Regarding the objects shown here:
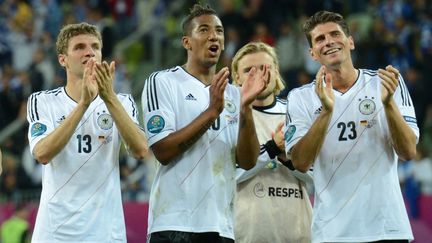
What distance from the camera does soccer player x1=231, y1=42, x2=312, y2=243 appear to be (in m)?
7.89

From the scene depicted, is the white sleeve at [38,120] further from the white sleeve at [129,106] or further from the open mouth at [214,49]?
the open mouth at [214,49]

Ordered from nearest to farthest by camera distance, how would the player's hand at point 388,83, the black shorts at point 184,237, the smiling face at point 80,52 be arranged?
the player's hand at point 388,83 < the black shorts at point 184,237 < the smiling face at point 80,52

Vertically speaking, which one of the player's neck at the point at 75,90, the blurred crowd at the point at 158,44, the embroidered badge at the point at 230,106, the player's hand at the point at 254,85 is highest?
the blurred crowd at the point at 158,44

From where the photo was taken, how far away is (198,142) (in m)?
7.16

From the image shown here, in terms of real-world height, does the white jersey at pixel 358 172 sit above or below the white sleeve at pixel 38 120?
below

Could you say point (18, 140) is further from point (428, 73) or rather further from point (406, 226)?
point (406, 226)

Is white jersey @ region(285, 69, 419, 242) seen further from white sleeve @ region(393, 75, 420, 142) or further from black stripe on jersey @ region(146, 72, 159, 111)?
black stripe on jersey @ region(146, 72, 159, 111)

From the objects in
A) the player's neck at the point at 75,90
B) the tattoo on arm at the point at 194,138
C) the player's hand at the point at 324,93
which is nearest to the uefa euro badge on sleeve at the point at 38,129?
the player's neck at the point at 75,90

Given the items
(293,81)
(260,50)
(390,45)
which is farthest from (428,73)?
(260,50)

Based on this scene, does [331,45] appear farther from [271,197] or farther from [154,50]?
[154,50]

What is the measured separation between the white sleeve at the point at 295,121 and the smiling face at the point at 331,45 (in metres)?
0.32

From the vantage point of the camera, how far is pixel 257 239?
7.88 m

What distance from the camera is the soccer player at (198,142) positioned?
7012mm

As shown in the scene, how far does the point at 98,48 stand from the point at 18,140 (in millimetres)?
9785
